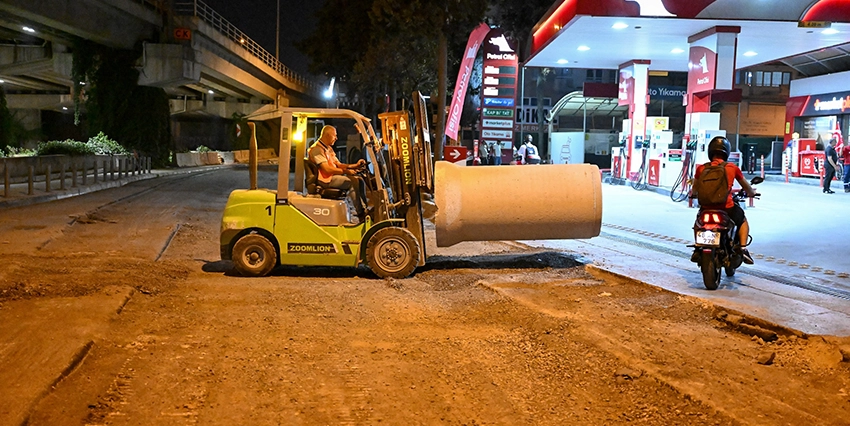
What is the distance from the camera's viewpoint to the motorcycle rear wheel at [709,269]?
27.5ft

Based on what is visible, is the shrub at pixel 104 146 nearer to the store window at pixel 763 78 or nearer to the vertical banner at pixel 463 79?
the vertical banner at pixel 463 79

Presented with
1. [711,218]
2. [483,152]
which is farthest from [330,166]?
[483,152]

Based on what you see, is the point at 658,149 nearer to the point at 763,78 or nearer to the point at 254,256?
the point at 254,256

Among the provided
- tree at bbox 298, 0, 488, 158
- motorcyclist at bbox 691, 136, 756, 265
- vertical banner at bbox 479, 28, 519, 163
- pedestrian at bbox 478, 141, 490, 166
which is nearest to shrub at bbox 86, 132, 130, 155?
tree at bbox 298, 0, 488, 158

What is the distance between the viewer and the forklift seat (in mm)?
9586

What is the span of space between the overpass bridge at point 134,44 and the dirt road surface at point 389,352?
68.8 feet

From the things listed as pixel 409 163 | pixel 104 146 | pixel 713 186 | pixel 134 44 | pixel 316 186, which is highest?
pixel 134 44

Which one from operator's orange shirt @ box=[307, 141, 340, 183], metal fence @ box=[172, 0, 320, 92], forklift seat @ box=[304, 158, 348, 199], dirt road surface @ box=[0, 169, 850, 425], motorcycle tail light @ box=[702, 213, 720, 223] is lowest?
dirt road surface @ box=[0, 169, 850, 425]

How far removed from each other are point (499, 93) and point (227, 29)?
2261 centimetres

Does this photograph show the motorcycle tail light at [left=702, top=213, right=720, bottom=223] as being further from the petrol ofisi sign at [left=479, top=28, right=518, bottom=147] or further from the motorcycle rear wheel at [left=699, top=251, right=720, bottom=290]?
the petrol ofisi sign at [left=479, top=28, right=518, bottom=147]

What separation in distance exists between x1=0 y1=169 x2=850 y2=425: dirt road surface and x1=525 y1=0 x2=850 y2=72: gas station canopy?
36.7 feet

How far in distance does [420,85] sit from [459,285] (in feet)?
94.3

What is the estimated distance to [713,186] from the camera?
28.2 feet

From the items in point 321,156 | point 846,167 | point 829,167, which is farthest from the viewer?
point 829,167
